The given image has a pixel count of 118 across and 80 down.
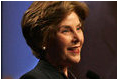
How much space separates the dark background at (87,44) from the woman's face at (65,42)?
0.12 metres

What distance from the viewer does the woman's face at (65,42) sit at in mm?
1024

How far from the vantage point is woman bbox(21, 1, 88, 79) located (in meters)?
1.00

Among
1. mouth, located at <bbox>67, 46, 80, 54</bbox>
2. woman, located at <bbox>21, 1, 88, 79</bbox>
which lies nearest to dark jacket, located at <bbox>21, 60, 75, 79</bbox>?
woman, located at <bbox>21, 1, 88, 79</bbox>

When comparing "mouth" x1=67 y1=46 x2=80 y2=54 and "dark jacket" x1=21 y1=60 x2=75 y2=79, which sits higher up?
"mouth" x1=67 y1=46 x2=80 y2=54

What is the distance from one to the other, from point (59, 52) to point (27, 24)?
199 millimetres

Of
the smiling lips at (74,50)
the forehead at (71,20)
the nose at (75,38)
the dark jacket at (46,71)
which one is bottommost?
the dark jacket at (46,71)

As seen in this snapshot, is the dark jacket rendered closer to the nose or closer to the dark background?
the dark background

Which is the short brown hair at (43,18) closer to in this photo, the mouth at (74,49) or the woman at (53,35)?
the woman at (53,35)

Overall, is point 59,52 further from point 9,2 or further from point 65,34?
point 9,2

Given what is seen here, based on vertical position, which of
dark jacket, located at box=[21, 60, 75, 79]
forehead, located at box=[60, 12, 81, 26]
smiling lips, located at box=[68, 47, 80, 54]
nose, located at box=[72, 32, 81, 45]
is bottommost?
dark jacket, located at box=[21, 60, 75, 79]

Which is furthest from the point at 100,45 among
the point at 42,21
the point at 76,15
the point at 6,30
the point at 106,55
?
the point at 6,30

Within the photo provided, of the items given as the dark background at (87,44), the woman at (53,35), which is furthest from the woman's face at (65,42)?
the dark background at (87,44)

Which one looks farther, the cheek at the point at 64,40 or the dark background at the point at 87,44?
the dark background at the point at 87,44

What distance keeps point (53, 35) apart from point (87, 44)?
10.3 inches
